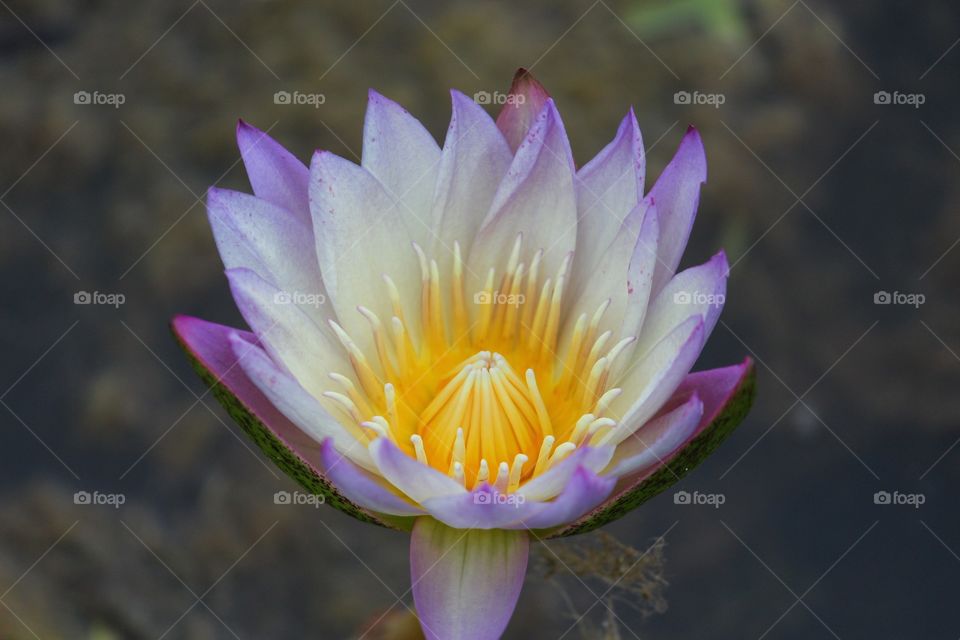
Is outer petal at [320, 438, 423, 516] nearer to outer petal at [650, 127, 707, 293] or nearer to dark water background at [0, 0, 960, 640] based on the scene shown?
outer petal at [650, 127, 707, 293]

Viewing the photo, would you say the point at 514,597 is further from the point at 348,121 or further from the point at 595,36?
the point at 595,36

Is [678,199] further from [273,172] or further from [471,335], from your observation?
[273,172]

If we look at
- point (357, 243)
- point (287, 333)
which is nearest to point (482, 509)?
point (287, 333)

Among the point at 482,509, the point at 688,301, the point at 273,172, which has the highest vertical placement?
the point at 273,172

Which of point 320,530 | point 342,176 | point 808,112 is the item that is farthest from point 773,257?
point 342,176

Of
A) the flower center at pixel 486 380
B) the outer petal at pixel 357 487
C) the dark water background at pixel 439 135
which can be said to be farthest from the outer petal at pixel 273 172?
the dark water background at pixel 439 135
